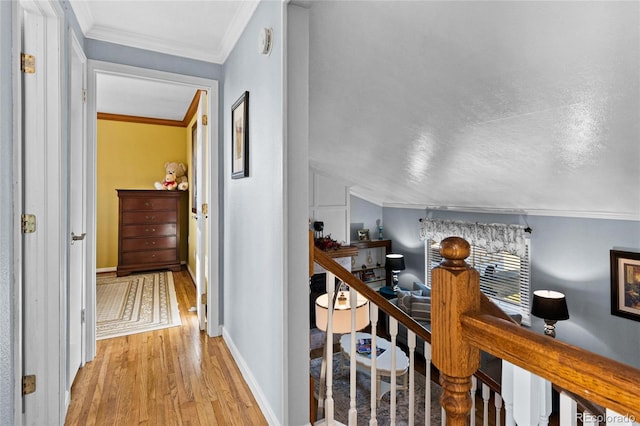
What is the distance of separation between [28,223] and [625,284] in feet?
15.7

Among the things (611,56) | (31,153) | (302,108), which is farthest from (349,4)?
(31,153)

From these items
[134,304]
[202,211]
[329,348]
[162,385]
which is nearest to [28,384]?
[162,385]

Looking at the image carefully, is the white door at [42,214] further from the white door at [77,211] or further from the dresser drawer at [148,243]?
the dresser drawer at [148,243]

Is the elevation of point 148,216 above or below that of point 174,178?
below

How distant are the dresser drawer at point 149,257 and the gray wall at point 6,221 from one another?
4074 millimetres

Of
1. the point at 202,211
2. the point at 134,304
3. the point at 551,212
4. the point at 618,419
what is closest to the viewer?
the point at 618,419

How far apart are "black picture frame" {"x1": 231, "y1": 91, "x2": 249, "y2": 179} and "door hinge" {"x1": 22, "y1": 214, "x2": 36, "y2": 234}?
3.45 ft

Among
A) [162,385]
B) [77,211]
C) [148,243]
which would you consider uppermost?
[77,211]

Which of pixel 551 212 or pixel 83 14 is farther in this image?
pixel 551 212

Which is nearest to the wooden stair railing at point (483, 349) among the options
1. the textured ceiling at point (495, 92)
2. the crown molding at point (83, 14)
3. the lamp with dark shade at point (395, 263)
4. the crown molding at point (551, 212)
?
the textured ceiling at point (495, 92)

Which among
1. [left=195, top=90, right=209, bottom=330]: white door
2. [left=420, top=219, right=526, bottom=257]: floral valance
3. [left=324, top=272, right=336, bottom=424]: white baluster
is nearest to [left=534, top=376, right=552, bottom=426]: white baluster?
[left=324, top=272, right=336, bottom=424]: white baluster

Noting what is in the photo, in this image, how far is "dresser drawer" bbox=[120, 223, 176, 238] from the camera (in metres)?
5.04

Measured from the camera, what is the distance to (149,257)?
5.18 m

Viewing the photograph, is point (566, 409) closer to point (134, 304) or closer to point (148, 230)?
point (134, 304)
